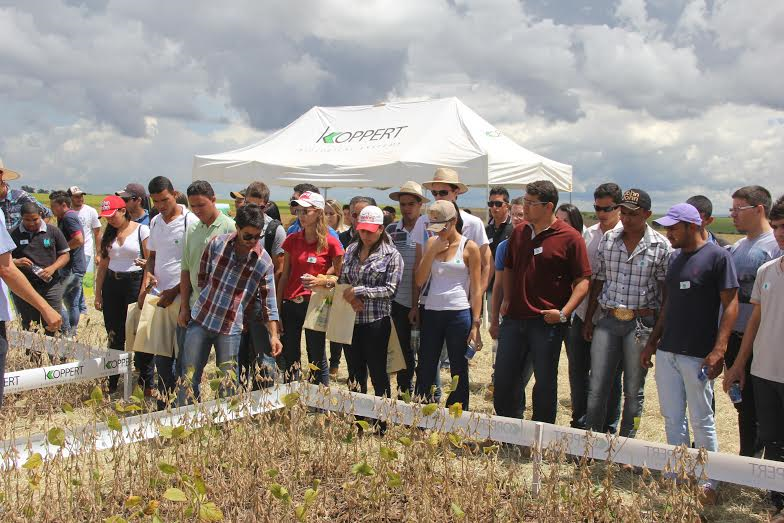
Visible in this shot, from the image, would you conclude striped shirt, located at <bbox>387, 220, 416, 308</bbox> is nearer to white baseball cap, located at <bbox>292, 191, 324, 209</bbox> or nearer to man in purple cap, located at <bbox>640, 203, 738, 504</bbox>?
white baseball cap, located at <bbox>292, 191, 324, 209</bbox>

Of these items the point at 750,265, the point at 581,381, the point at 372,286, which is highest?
the point at 750,265

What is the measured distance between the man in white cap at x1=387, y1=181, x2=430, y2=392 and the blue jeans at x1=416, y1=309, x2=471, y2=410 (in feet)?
1.08

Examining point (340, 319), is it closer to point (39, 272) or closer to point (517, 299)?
point (517, 299)

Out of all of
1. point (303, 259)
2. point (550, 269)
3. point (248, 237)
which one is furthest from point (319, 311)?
point (550, 269)

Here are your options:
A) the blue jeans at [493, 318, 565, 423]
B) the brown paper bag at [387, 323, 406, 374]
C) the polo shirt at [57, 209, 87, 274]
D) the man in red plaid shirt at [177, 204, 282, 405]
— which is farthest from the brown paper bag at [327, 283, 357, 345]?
the polo shirt at [57, 209, 87, 274]

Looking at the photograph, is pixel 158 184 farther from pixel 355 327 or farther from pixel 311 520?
pixel 311 520

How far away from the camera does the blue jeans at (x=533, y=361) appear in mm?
4426

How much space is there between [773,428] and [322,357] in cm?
291

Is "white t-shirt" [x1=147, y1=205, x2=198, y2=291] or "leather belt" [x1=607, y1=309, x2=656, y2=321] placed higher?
"white t-shirt" [x1=147, y1=205, x2=198, y2=291]

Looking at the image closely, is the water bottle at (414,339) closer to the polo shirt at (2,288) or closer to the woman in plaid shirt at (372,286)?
the woman in plaid shirt at (372,286)

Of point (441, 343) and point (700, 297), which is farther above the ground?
point (700, 297)

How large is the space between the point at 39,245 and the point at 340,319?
3.65m

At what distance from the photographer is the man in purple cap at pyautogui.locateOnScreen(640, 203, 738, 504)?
382cm

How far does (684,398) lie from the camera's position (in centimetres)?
403
